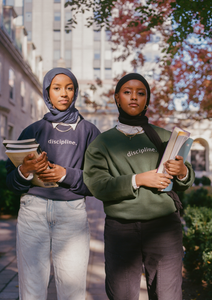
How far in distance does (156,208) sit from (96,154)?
0.54 metres

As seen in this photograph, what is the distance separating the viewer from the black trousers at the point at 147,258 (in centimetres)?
198

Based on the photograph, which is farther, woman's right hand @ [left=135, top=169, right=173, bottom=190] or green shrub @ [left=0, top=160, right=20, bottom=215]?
green shrub @ [left=0, top=160, right=20, bottom=215]

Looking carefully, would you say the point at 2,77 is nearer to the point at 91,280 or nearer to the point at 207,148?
the point at 91,280

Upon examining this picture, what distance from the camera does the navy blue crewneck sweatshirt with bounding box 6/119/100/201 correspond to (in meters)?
2.25

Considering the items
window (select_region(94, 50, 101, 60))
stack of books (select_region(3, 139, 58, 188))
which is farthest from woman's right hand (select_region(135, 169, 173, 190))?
window (select_region(94, 50, 101, 60))

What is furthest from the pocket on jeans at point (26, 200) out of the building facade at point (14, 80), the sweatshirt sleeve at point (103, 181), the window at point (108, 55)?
the window at point (108, 55)

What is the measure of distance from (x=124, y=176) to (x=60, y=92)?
3.00 ft

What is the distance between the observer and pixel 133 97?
6.98ft

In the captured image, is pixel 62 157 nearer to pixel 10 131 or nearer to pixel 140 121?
pixel 140 121

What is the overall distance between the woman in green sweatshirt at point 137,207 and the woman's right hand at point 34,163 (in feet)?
1.01

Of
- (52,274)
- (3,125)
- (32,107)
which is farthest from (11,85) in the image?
(52,274)

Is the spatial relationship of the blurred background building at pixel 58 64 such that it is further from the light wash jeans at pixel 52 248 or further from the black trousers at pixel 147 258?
the black trousers at pixel 147 258

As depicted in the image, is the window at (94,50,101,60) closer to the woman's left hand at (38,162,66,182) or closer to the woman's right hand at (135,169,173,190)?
the woman's left hand at (38,162,66,182)

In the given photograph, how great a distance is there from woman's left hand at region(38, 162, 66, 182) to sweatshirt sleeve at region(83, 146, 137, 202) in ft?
0.63
